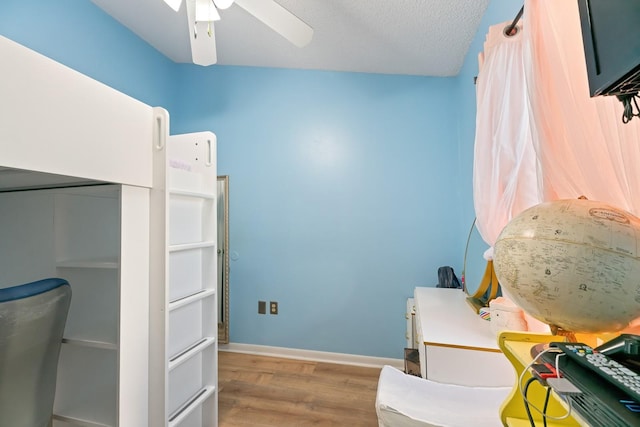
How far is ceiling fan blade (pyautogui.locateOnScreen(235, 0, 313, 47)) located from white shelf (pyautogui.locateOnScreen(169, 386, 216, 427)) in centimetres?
209

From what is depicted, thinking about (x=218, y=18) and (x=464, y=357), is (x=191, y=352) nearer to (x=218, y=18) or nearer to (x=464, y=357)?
(x=464, y=357)

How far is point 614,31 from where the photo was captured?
460 mm

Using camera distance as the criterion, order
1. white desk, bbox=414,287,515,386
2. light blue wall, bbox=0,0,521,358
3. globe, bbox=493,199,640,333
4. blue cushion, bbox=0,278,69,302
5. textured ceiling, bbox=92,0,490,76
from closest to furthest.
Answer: globe, bbox=493,199,640,333 < blue cushion, bbox=0,278,69,302 < white desk, bbox=414,287,515,386 < textured ceiling, bbox=92,0,490,76 < light blue wall, bbox=0,0,521,358

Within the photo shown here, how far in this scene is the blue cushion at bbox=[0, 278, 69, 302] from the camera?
35.9 inches

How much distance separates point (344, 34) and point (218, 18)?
1.05 metres

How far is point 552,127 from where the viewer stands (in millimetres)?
802

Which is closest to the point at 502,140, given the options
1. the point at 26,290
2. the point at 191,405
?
the point at 26,290

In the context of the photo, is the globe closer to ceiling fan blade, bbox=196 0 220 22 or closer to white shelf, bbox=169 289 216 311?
A: white shelf, bbox=169 289 216 311

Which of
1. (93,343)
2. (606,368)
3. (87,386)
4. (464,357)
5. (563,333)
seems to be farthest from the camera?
(87,386)

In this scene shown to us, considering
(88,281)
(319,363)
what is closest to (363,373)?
(319,363)

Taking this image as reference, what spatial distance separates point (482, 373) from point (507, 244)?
0.82 metres

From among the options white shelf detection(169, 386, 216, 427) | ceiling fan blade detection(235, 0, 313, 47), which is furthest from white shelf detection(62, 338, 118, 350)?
ceiling fan blade detection(235, 0, 313, 47)

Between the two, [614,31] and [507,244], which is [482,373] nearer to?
[507,244]

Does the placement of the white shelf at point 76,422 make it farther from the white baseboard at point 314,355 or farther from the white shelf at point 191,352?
the white baseboard at point 314,355
